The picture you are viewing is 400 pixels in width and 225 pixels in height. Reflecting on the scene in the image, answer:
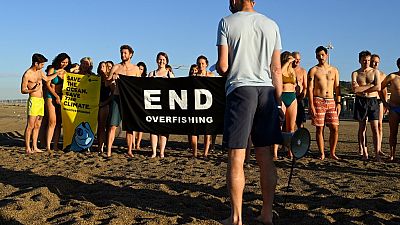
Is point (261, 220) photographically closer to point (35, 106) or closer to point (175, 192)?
point (175, 192)

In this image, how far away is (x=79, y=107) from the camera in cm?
967

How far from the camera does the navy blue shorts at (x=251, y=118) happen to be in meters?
3.63

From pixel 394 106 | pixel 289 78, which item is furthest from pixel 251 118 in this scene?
pixel 394 106

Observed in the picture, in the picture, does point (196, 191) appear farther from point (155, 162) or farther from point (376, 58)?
point (376, 58)

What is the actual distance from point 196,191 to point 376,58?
5468 millimetres

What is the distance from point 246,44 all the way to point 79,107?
21.6 ft

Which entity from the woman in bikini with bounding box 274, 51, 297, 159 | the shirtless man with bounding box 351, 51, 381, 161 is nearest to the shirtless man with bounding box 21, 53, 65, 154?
the woman in bikini with bounding box 274, 51, 297, 159

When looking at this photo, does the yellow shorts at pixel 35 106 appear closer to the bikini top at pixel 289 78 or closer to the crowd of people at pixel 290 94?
the crowd of people at pixel 290 94

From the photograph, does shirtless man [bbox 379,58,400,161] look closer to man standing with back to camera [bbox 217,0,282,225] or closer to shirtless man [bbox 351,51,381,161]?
shirtless man [bbox 351,51,381,161]

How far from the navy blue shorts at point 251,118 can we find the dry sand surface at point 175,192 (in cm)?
70

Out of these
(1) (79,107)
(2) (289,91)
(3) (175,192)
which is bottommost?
(3) (175,192)

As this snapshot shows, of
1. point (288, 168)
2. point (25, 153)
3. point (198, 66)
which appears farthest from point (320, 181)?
point (25, 153)

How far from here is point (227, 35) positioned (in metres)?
3.71

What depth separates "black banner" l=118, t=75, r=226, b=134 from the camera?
8727mm
